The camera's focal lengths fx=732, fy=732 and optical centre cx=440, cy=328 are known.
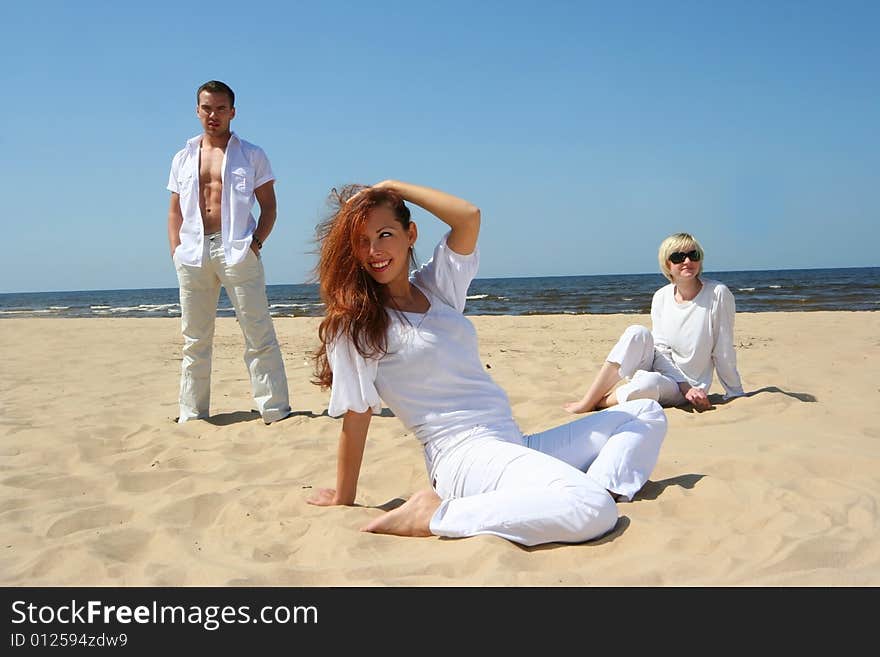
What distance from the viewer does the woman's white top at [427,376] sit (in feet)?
8.80

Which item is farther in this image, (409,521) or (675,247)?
(675,247)

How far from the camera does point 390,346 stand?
2695mm

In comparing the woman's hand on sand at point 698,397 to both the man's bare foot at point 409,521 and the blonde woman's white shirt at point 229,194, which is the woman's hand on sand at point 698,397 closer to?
the man's bare foot at point 409,521

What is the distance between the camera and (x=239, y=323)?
4.82 m

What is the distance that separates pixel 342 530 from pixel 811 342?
24.7 ft

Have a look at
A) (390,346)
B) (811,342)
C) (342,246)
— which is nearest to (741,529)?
(390,346)

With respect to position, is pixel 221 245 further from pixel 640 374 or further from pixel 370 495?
pixel 640 374

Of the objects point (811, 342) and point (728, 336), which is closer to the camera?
point (728, 336)

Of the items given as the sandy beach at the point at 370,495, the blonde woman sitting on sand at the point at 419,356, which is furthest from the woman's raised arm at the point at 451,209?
the sandy beach at the point at 370,495

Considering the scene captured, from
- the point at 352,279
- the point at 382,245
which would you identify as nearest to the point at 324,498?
the point at 352,279

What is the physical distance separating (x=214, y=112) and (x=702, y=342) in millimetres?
3546

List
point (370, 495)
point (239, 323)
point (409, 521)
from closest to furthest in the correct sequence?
point (409, 521), point (370, 495), point (239, 323)
